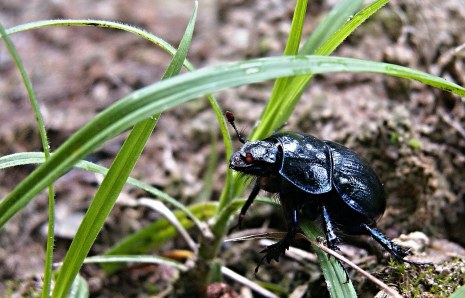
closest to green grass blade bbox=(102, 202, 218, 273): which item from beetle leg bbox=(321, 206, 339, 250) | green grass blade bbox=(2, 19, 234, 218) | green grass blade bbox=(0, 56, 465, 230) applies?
green grass blade bbox=(2, 19, 234, 218)

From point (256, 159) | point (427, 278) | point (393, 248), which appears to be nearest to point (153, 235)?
point (256, 159)

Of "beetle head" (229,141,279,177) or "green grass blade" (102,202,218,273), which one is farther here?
"green grass blade" (102,202,218,273)

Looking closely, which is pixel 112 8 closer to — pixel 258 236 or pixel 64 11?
pixel 64 11

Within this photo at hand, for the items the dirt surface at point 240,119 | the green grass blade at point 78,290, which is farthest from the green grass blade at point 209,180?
the green grass blade at point 78,290

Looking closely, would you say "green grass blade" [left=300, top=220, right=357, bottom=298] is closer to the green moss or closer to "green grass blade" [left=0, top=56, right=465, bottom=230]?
the green moss

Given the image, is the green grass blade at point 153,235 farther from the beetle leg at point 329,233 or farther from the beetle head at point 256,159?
the beetle leg at point 329,233

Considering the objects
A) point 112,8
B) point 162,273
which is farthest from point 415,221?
point 112,8
